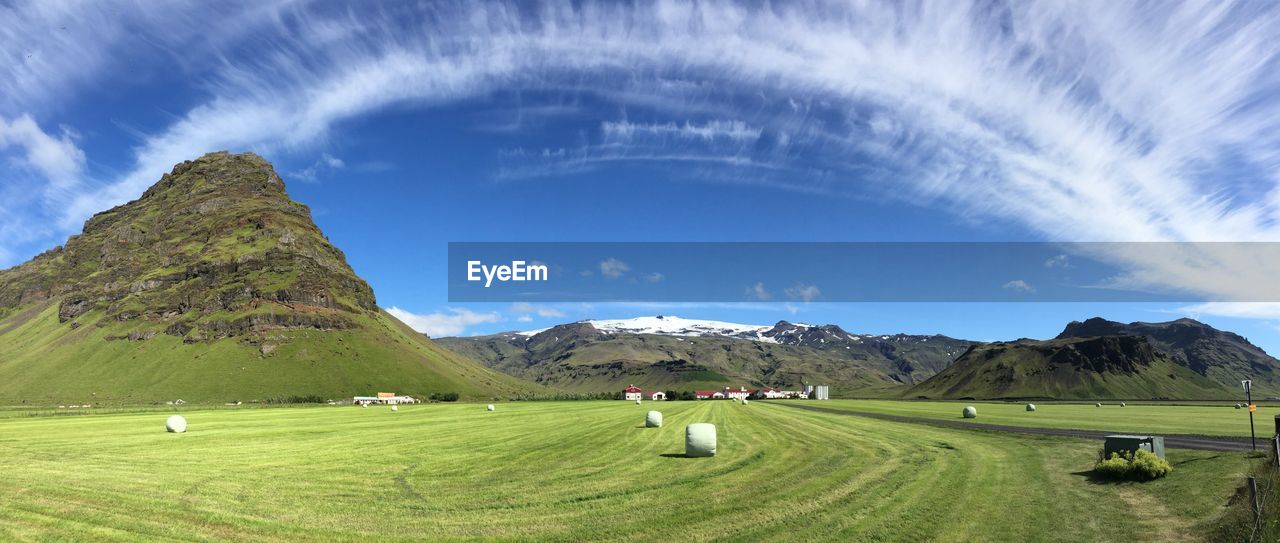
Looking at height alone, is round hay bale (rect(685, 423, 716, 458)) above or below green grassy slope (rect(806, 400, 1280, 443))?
above

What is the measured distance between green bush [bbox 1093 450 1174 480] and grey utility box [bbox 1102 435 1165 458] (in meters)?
0.63

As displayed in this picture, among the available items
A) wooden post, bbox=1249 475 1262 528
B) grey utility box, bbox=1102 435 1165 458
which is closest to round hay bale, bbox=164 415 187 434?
grey utility box, bbox=1102 435 1165 458

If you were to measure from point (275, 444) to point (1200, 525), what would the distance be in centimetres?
4379

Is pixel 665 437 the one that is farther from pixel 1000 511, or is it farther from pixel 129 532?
pixel 129 532

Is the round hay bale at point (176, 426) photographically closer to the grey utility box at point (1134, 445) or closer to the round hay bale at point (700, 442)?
the round hay bale at point (700, 442)

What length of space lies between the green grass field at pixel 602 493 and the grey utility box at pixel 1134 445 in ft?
3.77

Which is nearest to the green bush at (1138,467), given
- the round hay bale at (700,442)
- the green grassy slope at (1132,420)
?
the round hay bale at (700,442)

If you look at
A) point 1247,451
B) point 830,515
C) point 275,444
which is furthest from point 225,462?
point 1247,451

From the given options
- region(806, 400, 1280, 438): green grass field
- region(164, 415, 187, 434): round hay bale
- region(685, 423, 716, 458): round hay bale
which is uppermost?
region(685, 423, 716, 458): round hay bale

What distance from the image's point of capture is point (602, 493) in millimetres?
21656

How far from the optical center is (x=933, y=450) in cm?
3338

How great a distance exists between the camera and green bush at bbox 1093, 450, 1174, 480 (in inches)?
942

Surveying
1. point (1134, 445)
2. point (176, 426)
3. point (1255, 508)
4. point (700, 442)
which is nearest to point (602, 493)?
point (700, 442)

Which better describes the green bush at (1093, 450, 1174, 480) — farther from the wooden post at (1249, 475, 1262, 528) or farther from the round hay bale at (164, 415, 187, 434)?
the round hay bale at (164, 415, 187, 434)
